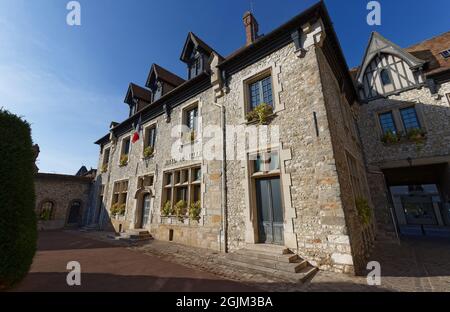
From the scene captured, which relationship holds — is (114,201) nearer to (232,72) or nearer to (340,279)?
(232,72)

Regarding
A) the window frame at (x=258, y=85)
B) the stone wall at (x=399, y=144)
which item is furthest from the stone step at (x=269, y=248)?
the stone wall at (x=399, y=144)

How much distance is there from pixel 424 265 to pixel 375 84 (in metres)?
9.63

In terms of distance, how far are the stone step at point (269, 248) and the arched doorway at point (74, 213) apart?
15672 mm

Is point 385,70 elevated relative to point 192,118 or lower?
elevated

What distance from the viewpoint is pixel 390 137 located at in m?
9.65

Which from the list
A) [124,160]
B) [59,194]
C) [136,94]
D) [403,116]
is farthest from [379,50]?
[59,194]

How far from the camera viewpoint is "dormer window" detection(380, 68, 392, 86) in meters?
10.5

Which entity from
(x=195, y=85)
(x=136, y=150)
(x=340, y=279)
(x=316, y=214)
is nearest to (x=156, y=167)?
(x=136, y=150)

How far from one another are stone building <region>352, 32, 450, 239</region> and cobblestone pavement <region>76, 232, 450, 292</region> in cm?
392

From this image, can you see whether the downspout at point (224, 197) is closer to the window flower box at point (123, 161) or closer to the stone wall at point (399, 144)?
the stone wall at point (399, 144)

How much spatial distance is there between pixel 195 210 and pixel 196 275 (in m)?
3.21

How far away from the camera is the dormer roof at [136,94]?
521 inches

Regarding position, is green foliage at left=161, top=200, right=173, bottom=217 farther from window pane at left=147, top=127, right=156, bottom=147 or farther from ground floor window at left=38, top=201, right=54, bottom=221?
ground floor window at left=38, top=201, right=54, bottom=221

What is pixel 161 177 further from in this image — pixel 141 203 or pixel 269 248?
pixel 269 248
